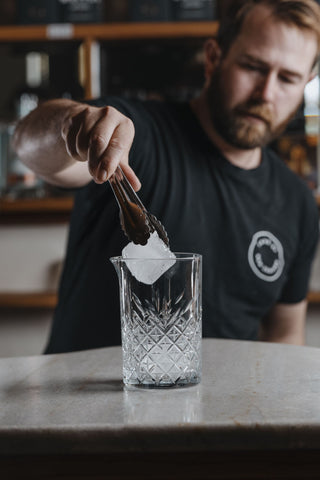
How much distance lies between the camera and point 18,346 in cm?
241

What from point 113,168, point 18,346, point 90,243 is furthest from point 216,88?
point 18,346

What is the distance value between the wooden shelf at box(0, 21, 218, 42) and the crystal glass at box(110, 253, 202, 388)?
1.76 meters

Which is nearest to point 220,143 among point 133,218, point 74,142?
point 74,142

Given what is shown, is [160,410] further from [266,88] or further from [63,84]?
[63,84]

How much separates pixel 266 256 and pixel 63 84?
1.41 metres

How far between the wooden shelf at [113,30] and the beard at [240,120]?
871 mm

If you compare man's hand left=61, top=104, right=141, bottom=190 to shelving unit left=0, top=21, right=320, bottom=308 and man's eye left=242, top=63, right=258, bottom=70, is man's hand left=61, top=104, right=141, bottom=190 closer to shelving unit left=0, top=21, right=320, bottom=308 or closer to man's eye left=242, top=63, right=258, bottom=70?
man's eye left=242, top=63, right=258, bottom=70

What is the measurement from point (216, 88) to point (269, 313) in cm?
60

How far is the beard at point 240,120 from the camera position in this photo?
1.48 meters

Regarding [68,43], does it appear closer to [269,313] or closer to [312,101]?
[312,101]

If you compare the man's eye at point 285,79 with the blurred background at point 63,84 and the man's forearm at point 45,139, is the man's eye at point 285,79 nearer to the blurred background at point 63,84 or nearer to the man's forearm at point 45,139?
the man's forearm at point 45,139

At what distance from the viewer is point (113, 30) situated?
232 cm

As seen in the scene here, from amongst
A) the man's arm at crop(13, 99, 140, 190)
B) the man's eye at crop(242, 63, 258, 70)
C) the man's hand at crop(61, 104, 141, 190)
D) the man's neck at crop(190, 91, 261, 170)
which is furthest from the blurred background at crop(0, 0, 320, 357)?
the man's hand at crop(61, 104, 141, 190)

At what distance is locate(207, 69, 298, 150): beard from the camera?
1.48 metres
